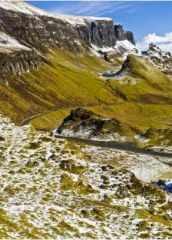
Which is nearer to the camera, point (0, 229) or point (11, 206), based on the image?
point (0, 229)

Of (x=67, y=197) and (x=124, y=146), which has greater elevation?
(x=124, y=146)

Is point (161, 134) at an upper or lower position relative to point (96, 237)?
upper

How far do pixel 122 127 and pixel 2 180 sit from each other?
124 meters

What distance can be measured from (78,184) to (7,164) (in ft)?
49.0

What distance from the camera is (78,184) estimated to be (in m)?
77.1

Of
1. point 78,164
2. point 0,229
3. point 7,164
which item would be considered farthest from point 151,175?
point 0,229

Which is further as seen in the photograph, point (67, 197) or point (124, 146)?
point (124, 146)

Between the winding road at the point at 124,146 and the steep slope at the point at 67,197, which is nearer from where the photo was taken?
the steep slope at the point at 67,197

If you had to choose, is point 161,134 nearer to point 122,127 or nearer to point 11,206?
point 122,127

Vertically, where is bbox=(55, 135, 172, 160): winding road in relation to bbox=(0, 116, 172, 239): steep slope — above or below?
above

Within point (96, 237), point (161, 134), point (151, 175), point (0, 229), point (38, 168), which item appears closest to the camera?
point (0, 229)

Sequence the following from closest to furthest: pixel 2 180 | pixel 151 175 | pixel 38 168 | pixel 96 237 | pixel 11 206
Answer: pixel 96 237
pixel 11 206
pixel 2 180
pixel 38 168
pixel 151 175

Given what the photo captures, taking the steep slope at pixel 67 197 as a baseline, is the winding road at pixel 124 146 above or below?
above

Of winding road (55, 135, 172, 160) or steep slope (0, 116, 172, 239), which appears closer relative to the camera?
steep slope (0, 116, 172, 239)
